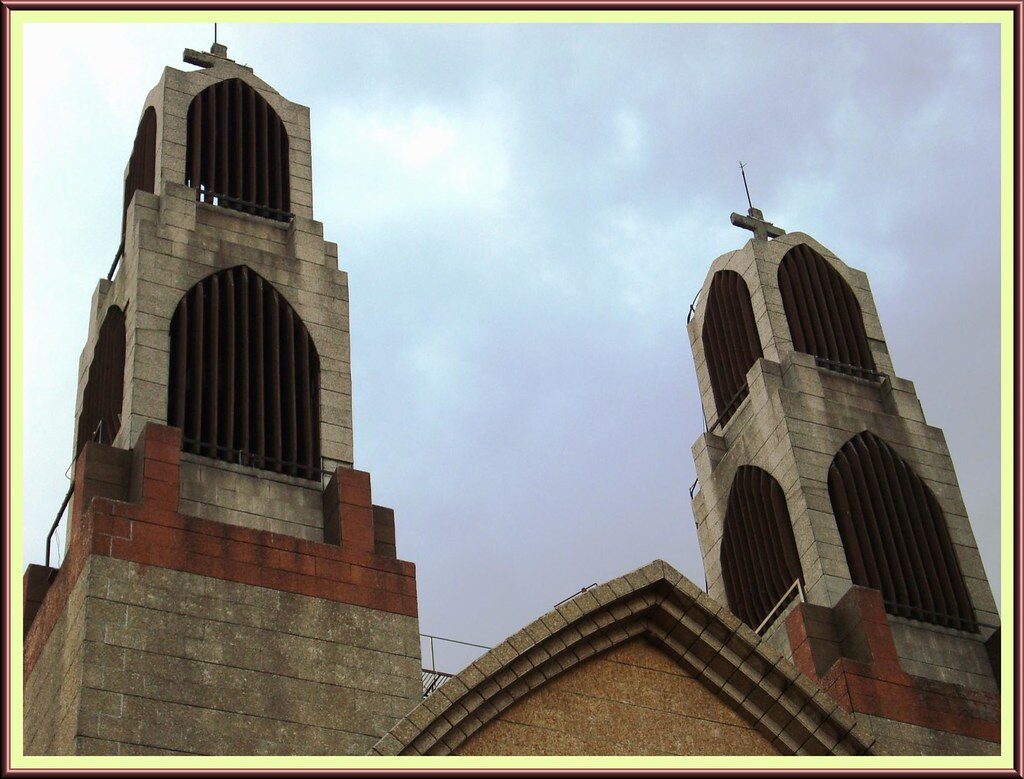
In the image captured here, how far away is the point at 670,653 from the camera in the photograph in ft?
91.8

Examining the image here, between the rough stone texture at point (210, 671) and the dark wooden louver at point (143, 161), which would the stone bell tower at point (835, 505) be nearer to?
the rough stone texture at point (210, 671)

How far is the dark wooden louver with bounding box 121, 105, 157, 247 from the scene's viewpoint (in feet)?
153

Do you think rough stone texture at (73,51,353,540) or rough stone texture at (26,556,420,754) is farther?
rough stone texture at (73,51,353,540)

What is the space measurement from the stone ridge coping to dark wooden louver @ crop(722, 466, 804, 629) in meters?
16.8

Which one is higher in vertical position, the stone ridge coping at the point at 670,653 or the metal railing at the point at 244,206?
the metal railing at the point at 244,206

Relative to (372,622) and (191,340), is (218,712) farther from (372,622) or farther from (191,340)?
(191,340)

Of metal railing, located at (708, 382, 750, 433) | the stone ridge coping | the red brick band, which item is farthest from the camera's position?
metal railing, located at (708, 382, 750, 433)

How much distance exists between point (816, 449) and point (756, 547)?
115 inches

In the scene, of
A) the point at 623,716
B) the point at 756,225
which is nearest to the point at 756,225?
the point at 756,225

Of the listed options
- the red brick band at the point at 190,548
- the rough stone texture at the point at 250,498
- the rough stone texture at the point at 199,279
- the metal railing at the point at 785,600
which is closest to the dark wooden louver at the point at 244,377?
the rough stone texture at the point at 199,279

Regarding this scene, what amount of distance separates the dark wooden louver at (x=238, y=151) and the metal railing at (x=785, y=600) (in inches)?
599

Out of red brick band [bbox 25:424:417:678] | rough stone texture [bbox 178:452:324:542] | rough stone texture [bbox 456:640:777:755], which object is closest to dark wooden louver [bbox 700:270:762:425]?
rough stone texture [bbox 178:452:324:542]

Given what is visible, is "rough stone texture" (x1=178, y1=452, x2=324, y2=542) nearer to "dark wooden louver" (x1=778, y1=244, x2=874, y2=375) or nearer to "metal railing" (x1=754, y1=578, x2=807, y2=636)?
"metal railing" (x1=754, y1=578, x2=807, y2=636)

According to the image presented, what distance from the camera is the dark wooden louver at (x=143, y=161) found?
4659 centimetres
